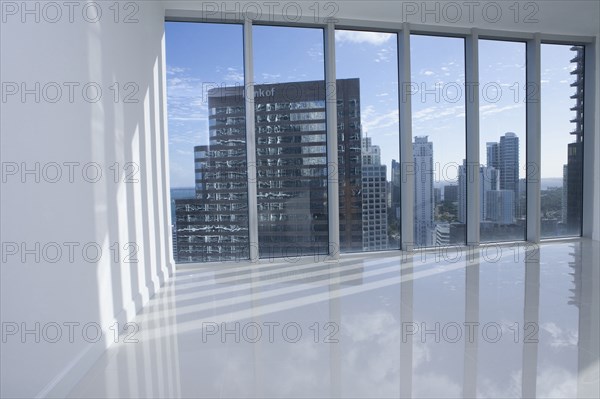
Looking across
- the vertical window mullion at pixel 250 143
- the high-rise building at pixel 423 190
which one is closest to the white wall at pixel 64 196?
the vertical window mullion at pixel 250 143

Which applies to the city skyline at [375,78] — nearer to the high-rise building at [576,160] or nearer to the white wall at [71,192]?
the high-rise building at [576,160]

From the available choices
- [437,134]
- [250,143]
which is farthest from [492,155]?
[250,143]

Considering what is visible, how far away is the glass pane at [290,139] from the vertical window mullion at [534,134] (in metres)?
3.21

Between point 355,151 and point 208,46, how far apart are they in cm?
229

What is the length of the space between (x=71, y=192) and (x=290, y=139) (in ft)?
10.1

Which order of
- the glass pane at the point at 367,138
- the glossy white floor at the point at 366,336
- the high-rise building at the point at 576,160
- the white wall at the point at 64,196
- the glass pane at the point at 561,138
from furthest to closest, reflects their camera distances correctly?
1. the high-rise building at the point at 576,160
2. the glass pane at the point at 561,138
3. the glass pane at the point at 367,138
4. the glossy white floor at the point at 366,336
5. the white wall at the point at 64,196

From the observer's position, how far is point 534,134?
5.52 m

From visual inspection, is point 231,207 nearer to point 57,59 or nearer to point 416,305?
point 416,305

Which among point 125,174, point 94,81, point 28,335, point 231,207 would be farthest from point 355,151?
point 28,335

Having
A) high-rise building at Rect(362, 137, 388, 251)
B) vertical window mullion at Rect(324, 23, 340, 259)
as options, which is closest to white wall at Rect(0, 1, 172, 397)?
vertical window mullion at Rect(324, 23, 340, 259)

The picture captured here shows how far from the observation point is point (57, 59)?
1991mm

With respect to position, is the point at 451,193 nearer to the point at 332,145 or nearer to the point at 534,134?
the point at 534,134

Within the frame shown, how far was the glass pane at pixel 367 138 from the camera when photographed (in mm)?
4947

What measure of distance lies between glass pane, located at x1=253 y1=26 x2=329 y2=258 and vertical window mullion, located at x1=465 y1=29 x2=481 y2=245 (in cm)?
217
